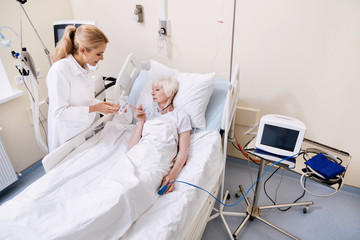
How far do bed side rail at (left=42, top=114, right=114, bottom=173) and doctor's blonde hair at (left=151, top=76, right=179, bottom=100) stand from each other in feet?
1.71

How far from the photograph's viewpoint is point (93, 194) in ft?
3.71

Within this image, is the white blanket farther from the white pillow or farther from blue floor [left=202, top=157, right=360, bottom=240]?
blue floor [left=202, top=157, right=360, bottom=240]

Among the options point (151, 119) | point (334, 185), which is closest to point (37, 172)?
point (151, 119)

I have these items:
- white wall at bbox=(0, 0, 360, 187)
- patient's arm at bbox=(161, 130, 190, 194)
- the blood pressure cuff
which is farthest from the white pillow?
the blood pressure cuff

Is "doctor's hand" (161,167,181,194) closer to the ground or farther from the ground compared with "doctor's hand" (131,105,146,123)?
closer to the ground

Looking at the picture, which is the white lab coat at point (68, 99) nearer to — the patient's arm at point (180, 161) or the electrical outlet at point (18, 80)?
the patient's arm at point (180, 161)

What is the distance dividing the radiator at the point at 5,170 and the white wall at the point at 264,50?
0.57 ft

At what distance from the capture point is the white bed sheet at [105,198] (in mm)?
1062

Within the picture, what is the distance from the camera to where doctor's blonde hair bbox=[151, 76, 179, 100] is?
1.80 metres

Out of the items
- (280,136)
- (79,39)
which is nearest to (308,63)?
(280,136)

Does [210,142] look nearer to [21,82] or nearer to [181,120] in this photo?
[181,120]

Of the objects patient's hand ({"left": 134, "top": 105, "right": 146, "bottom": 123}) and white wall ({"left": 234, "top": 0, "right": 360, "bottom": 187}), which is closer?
white wall ({"left": 234, "top": 0, "right": 360, "bottom": 187})

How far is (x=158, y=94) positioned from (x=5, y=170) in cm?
149

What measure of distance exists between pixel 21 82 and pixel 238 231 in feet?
7.26
